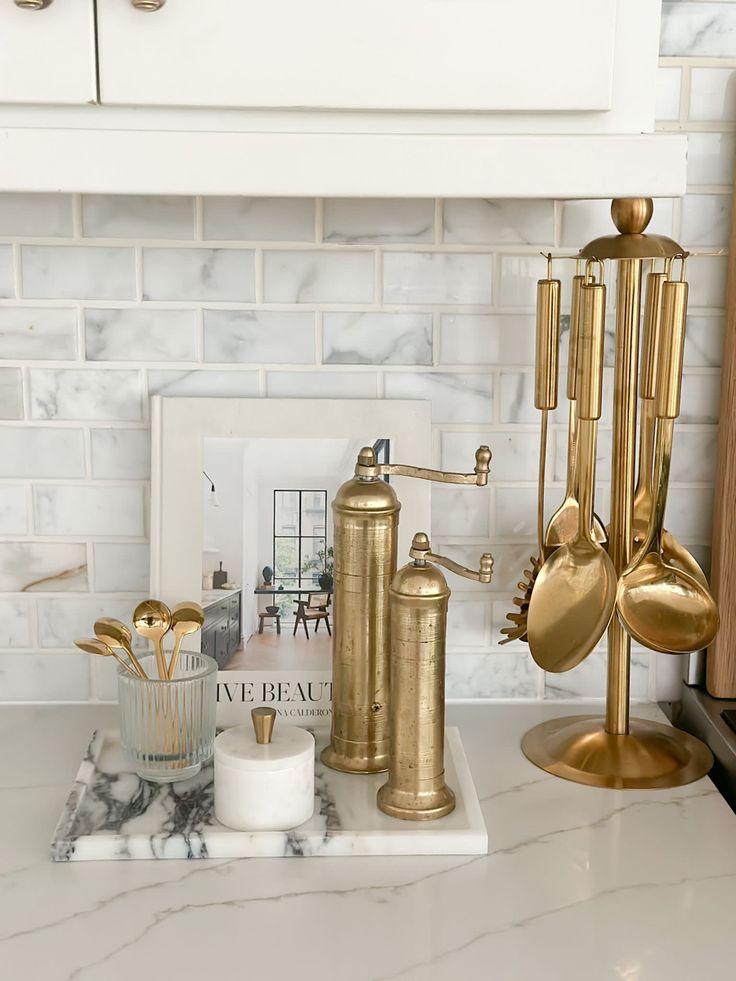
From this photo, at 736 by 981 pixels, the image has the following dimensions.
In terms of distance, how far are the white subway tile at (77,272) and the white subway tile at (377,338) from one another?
24 centimetres

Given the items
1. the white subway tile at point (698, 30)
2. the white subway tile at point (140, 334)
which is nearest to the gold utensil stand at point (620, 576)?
the white subway tile at point (698, 30)

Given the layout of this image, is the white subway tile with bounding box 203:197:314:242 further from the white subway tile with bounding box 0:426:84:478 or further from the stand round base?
the stand round base

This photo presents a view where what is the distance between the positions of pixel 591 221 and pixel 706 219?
0.13 metres

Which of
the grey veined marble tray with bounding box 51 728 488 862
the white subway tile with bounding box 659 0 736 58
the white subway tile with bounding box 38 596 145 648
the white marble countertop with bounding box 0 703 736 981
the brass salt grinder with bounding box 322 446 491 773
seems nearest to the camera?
the white marble countertop with bounding box 0 703 736 981

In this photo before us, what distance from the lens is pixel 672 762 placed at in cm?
116

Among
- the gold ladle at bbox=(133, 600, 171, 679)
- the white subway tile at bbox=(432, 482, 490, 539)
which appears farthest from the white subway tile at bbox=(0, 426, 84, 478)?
the white subway tile at bbox=(432, 482, 490, 539)

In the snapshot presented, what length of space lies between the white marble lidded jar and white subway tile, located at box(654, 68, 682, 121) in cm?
81

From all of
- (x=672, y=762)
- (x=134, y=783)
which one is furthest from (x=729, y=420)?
(x=134, y=783)

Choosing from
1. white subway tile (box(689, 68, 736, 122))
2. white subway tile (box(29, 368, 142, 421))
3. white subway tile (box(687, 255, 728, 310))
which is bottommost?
white subway tile (box(29, 368, 142, 421))

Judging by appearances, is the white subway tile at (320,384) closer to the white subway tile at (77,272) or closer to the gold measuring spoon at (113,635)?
the white subway tile at (77,272)

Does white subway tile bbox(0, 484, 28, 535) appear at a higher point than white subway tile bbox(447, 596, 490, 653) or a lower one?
higher

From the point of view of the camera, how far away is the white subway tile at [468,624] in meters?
1.33

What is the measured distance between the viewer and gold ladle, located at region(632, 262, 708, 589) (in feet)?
3.75

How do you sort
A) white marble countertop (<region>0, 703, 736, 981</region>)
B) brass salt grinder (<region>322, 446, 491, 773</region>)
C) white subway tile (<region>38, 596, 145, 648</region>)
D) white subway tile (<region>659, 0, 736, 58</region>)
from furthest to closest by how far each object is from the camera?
white subway tile (<region>38, 596, 145, 648</region>) < white subway tile (<region>659, 0, 736, 58</region>) < brass salt grinder (<region>322, 446, 491, 773</region>) < white marble countertop (<region>0, 703, 736, 981</region>)
